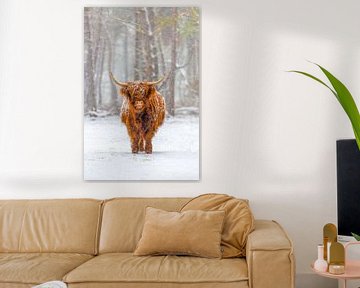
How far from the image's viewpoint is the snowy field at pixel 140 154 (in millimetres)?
4461

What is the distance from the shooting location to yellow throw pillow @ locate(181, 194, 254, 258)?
148 inches

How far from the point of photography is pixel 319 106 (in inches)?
175

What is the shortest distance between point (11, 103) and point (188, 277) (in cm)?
207

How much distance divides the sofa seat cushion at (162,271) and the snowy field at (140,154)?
988mm

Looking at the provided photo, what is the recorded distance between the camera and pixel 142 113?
4.47m

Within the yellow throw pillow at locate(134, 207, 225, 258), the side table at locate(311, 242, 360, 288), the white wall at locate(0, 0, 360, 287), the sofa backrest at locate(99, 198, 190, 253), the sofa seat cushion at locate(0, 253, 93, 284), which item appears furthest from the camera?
the white wall at locate(0, 0, 360, 287)

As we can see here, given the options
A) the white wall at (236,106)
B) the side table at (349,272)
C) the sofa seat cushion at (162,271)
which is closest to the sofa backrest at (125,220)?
the white wall at (236,106)

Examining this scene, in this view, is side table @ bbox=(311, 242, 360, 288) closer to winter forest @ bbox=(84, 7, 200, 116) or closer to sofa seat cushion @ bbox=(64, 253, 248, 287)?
sofa seat cushion @ bbox=(64, 253, 248, 287)

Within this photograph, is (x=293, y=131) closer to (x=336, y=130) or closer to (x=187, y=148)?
(x=336, y=130)

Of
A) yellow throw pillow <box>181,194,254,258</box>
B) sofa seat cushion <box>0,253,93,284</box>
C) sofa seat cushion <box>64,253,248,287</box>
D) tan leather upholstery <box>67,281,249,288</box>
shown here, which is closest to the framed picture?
yellow throw pillow <box>181,194,254,258</box>

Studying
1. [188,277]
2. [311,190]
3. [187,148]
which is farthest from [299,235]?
[188,277]

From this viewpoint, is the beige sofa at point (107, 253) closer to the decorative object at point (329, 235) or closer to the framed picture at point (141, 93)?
the decorative object at point (329, 235)

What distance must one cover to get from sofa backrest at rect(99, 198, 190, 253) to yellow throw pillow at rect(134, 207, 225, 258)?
208mm

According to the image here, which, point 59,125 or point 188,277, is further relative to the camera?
point 59,125
